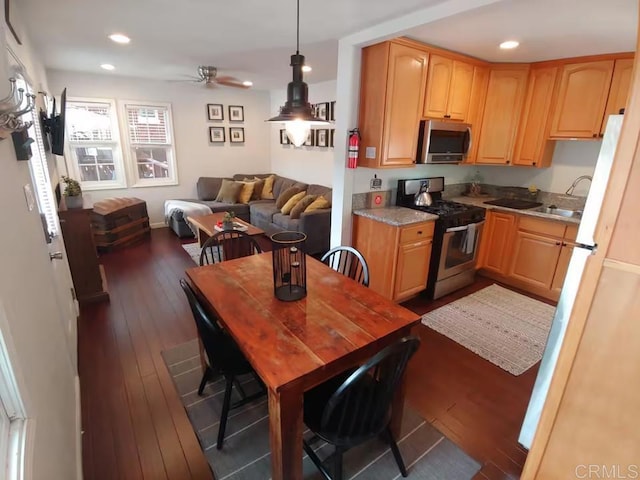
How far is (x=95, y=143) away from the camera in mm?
5031

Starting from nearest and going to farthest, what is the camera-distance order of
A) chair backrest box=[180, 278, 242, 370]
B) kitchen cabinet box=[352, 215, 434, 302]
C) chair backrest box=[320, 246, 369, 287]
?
chair backrest box=[180, 278, 242, 370] → chair backrest box=[320, 246, 369, 287] → kitchen cabinet box=[352, 215, 434, 302]

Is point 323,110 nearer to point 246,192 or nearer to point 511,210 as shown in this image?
point 246,192

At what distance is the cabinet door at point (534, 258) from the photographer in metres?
3.23

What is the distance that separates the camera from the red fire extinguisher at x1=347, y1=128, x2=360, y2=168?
2.88 meters

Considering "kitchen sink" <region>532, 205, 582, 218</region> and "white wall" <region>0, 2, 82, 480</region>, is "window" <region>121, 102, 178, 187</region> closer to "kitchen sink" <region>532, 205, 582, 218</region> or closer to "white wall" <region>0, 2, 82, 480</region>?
"white wall" <region>0, 2, 82, 480</region>

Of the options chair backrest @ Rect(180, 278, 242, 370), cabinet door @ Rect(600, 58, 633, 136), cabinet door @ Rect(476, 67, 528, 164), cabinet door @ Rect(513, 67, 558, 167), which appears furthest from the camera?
cabinet door @ Rect(476, 67, 528, 164)

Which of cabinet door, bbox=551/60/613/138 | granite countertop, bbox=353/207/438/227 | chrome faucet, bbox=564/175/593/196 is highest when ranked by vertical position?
cabinet door, bbox=551/60/613/138

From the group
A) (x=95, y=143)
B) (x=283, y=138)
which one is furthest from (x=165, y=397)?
(x=283, y=138)

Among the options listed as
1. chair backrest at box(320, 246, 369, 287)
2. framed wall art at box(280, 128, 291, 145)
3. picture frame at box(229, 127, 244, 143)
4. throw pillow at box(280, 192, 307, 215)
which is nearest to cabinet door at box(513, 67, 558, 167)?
chair backrest at box(320, 246, 369, 287)

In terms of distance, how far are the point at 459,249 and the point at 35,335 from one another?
3.27 meters

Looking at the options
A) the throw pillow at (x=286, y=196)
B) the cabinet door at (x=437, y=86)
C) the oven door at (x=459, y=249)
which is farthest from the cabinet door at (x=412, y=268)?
the throw pillow at (x=286, y=196)

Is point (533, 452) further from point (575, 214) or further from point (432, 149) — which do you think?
point (575, 214)

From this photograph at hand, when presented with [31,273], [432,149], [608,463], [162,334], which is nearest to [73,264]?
[162,334]

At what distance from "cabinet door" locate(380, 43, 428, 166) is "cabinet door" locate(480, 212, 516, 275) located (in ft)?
4.36
